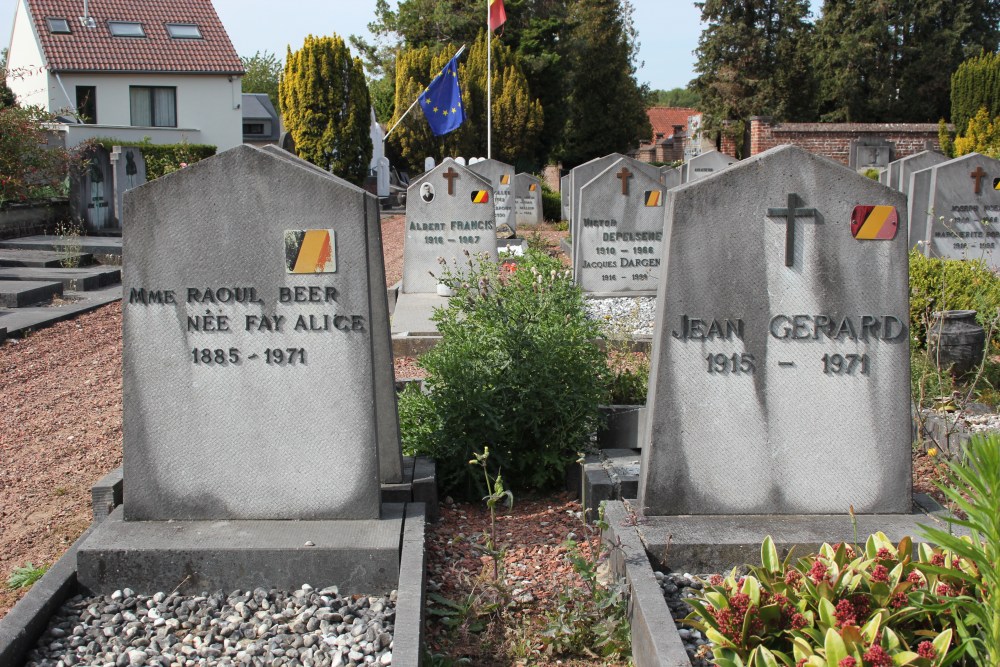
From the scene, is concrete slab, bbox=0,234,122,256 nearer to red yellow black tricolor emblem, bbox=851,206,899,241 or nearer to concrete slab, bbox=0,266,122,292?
concrete slab, bbox=0,266,122,292

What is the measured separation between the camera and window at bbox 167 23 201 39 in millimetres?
37406

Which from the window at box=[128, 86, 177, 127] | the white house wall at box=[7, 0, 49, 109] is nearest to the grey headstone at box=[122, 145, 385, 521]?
the white house wall at box=[7, 0, 49, 109]

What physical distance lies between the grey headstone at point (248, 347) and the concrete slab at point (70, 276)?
9.03 meters

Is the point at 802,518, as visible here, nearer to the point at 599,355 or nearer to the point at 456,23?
the point at 599,355

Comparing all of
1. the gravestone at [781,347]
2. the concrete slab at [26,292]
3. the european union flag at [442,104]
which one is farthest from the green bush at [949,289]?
the european union flag at [442,104]

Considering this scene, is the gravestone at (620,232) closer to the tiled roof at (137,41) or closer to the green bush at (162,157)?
the green bush at (162,157)

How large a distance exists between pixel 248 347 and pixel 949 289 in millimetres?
5460

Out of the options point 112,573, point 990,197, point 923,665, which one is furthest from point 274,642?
point 990,197

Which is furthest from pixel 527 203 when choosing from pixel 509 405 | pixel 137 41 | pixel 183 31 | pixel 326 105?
pixel 183 31

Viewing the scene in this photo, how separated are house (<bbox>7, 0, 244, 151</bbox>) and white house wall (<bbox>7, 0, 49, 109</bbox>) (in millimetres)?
37

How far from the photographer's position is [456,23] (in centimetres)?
4122

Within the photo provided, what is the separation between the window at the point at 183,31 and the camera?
3741 centimetres

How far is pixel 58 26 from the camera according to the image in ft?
117

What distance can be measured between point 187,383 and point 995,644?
3080 mm
